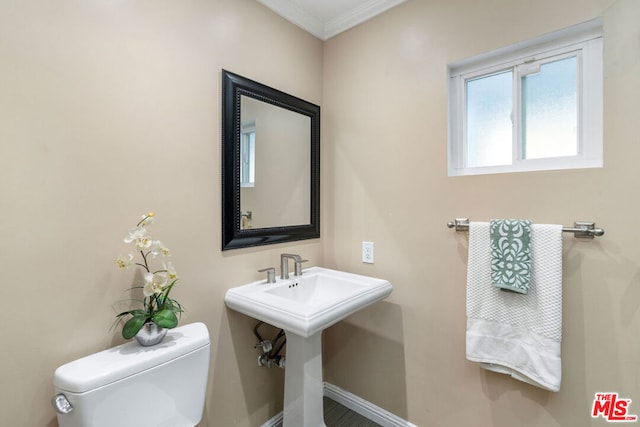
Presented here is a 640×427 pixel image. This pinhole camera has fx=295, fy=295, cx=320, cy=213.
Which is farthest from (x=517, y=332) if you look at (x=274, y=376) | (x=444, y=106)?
(x=274, y=376)

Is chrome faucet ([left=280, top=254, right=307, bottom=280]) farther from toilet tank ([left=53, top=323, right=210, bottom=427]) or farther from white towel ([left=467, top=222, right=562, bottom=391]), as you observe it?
white towel ([left=467, top=222, right=562, bottom=391])

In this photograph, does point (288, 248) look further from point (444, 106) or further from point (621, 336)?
point (621, 336)

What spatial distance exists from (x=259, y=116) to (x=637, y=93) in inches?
60.6

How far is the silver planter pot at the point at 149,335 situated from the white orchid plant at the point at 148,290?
1.0 inches

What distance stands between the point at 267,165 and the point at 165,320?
0.91 m

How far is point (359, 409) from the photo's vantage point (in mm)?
1794

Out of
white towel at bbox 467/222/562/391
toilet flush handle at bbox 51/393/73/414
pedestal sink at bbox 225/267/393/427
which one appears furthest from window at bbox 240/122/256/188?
white towel at bbox 467/222/562/391

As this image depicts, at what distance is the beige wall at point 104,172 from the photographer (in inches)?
35.5

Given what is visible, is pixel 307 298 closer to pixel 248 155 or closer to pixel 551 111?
pixel 248 155

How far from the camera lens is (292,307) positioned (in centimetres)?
120

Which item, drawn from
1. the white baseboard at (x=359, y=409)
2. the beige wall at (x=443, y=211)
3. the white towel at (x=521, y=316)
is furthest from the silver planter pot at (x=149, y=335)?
the white towel at (x=521, y=316)

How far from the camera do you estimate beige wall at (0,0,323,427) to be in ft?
2.96

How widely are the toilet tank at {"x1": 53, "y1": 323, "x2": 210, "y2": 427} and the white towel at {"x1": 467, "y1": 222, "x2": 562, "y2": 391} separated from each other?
1.16 metres

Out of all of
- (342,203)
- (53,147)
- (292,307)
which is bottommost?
(292,307)
